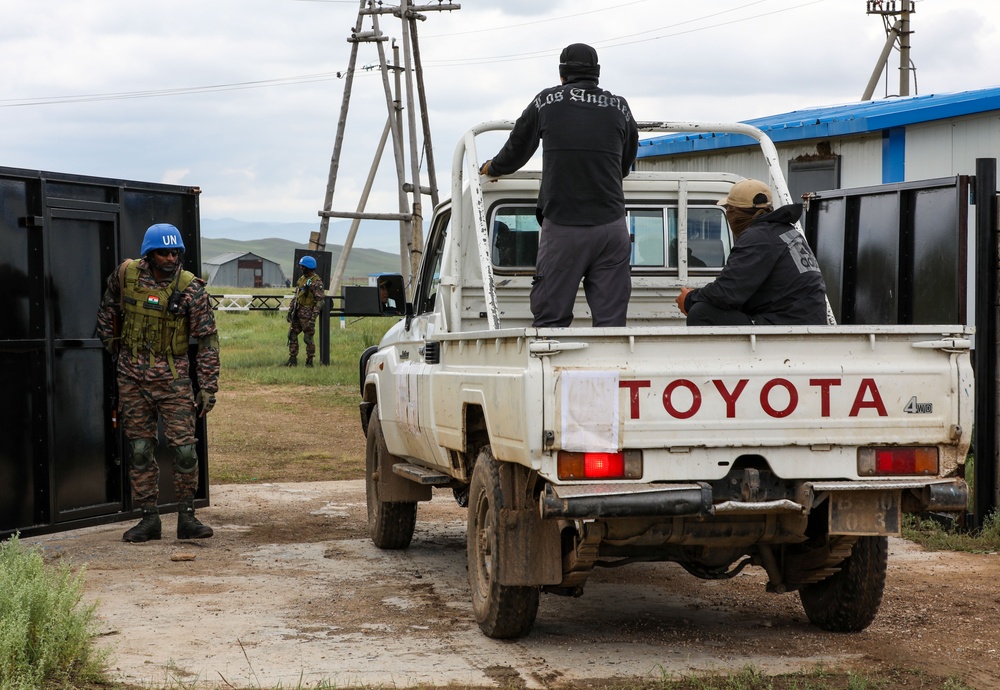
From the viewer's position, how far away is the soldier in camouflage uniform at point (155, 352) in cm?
853

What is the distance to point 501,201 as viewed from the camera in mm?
7266

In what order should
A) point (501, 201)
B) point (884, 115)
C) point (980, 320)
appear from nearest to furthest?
point (501, 201) < point (980, 320) < point (884, 115)

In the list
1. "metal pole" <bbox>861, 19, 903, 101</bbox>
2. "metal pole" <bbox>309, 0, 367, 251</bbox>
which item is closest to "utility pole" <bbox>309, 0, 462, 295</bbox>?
"metal pole" <bbox>309, 0, 367, 251</bbox>

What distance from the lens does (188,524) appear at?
28.8 feet

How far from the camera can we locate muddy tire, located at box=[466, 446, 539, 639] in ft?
18.5

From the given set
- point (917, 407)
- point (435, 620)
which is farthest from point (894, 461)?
point (435, 620)

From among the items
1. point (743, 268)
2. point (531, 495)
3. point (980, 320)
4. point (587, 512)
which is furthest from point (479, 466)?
point (980, 320)

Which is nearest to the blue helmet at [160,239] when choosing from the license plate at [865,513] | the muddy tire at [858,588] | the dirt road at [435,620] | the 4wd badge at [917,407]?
the dirt road at [435,620]

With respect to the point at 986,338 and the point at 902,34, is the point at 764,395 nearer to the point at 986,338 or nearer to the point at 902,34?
the point at 986,338

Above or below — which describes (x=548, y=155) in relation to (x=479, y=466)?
above

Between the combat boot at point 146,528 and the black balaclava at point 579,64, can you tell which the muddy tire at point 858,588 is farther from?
the combat boot at point 146,528

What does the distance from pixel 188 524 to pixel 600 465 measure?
4614mm

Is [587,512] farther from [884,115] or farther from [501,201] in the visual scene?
[884,115]

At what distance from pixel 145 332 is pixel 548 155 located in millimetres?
3612
